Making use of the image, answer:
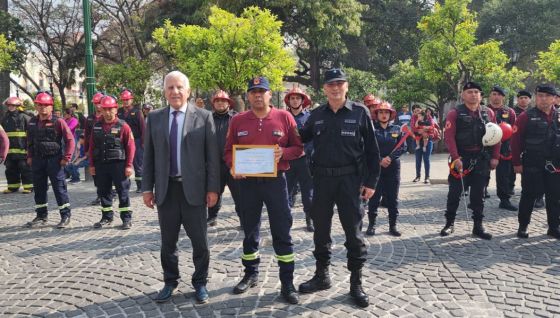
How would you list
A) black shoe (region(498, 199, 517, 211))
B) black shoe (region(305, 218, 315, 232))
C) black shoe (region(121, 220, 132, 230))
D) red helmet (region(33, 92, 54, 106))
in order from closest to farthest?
black shoe (region(305, 218, 315, 232)) < black shoe (region(121, 220, 132, 230)) < red helmet (region(33, 92, 54, 106)) < black shoe (region(498, 199, 517, 211))

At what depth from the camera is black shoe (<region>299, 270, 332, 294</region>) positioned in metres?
4.34

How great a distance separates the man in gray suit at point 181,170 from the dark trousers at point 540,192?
15.1 ft

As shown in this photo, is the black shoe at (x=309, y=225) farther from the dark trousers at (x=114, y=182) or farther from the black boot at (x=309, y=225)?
the dark trousers at (x=114, y=182)

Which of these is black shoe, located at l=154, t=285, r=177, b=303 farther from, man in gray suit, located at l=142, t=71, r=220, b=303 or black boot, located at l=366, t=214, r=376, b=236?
black boot, located at l=366, t=214, r=376, b=236

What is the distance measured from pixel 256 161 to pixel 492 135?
3.67 m

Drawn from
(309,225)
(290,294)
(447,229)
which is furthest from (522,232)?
(290,294)

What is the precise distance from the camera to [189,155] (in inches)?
158

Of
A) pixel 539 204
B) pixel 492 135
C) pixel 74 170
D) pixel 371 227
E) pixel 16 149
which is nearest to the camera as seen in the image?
pixel 492 135

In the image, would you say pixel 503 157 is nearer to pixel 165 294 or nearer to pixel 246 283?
pixel 246 283

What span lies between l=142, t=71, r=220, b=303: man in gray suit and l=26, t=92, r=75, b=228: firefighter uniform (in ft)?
11.8

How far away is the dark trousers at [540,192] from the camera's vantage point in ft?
19.8

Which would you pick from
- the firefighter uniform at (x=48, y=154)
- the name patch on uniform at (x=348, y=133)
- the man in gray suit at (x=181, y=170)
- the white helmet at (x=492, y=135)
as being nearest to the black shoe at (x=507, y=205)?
the white helmet at (x=492, y=135)

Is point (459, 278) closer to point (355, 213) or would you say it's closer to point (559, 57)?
point (355, 213)

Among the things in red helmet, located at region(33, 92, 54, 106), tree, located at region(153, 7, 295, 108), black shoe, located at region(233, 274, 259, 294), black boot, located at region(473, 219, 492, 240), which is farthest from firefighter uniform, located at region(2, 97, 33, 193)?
black boot, located at region(473, 219, 492, 240)
